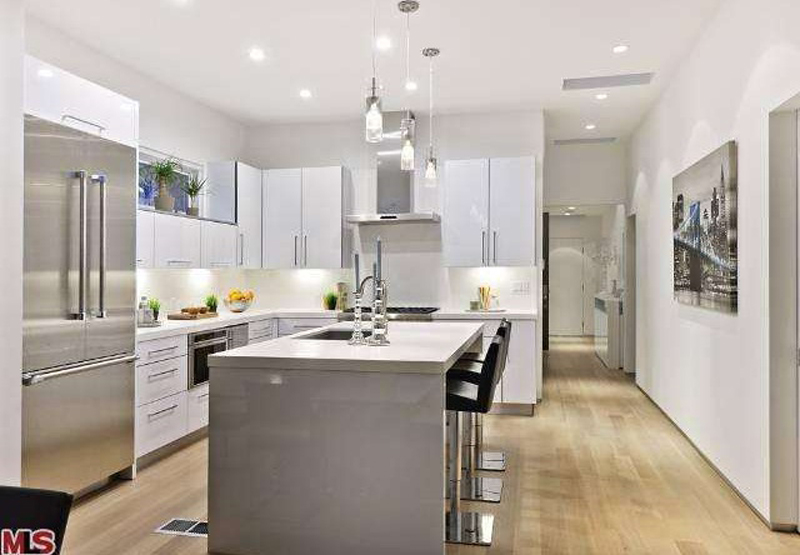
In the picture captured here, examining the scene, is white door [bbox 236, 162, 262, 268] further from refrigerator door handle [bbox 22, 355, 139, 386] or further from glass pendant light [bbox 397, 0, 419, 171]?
refrigerator door handle [bbox 22, 355, 139, 386]

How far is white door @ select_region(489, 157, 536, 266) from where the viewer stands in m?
5.79

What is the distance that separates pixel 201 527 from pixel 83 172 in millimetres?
1971

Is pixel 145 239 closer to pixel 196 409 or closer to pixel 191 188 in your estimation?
pixel 191 188

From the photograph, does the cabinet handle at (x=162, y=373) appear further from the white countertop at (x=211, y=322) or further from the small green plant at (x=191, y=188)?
the small green plant at (x=191, y=188)

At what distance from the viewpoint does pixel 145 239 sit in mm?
4375

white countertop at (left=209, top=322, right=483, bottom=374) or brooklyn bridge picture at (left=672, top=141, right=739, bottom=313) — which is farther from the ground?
brooklyn bridge picture at (left=672, top=141, right=739, bottom=313)

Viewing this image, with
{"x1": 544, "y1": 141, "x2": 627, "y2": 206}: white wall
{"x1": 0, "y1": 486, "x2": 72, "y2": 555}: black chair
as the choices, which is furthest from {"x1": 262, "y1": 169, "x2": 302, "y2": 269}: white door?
{"x1": 0, "y1": 486, "x2": 72, "y2": 555}: black chair

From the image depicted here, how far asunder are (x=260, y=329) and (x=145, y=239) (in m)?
1.57

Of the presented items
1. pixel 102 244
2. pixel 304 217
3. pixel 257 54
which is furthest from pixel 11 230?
pixel 304 217

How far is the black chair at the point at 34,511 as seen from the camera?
3.57 feet

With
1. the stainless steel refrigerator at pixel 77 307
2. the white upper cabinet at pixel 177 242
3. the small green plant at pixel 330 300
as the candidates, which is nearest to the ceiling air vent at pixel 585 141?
the small green plant at pixel 330 300

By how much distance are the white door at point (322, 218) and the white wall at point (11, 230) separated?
11.6 feet

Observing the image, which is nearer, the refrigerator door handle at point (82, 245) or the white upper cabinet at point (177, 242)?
the refrigerator door handle at point (82, 245)

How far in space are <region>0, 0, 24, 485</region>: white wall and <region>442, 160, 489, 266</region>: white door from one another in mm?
3892
